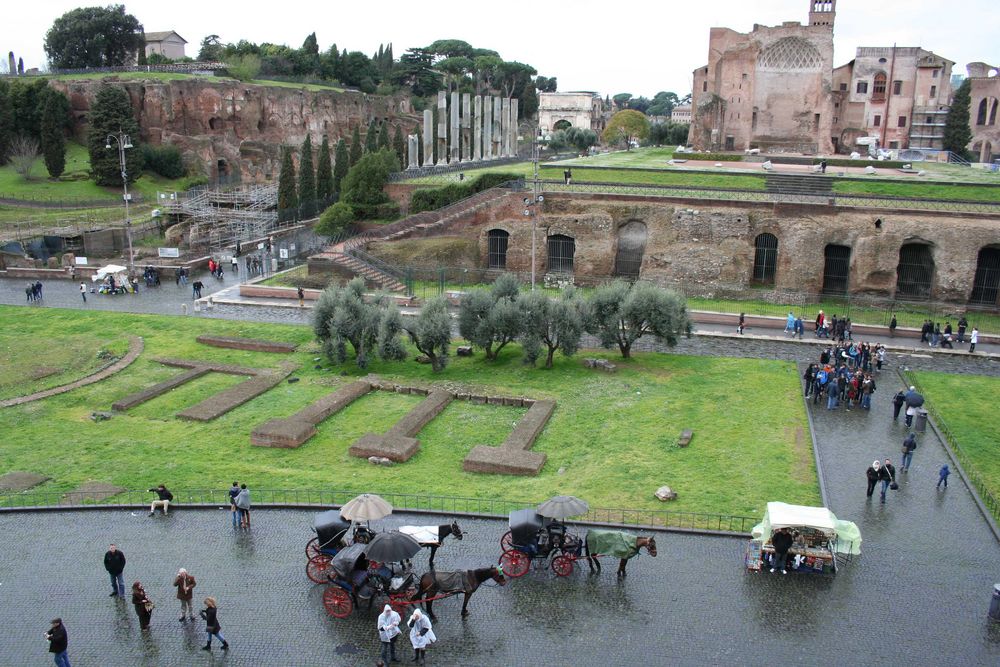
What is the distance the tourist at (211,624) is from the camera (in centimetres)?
1087

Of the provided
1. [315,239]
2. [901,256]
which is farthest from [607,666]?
[315,239]

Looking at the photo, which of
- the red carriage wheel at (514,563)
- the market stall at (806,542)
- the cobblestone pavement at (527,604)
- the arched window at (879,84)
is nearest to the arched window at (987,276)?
the cobblestone pavement at (527,604)

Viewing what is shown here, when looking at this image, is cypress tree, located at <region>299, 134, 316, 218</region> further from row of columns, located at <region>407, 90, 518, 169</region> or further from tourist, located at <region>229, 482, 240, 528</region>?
tourist, located at <region>229, 482, 240, 528</region>

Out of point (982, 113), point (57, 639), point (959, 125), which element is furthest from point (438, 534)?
point (982, 113)

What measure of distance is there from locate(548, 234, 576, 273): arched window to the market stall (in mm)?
26155

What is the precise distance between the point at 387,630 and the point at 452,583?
142cm

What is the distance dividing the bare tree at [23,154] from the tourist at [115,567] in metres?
50.1

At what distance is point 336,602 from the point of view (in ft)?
39.1

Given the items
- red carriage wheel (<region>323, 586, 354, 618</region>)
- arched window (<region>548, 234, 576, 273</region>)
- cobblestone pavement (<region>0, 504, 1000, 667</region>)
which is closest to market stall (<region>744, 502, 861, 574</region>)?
cobblestone pavement (<region>0, 504, 1000, 667</region>)

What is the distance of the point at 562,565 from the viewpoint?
42.7ft

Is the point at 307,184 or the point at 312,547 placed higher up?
the point at 307,184

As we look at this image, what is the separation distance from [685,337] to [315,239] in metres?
23.2

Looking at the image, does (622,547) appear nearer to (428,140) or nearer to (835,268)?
(835,268)

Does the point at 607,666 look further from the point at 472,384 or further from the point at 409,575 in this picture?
the point at 472,384
